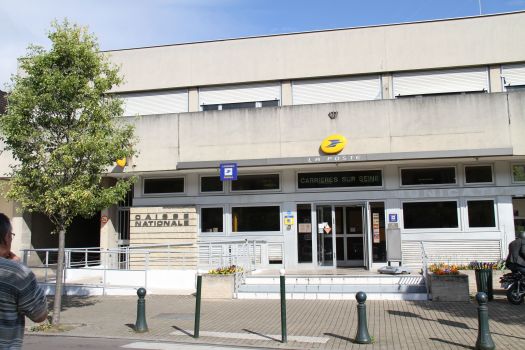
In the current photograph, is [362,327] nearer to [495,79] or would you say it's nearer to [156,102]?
[495,79]

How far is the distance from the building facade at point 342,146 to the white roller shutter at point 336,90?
0.04 m

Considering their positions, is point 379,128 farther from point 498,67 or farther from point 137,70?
point 137,70

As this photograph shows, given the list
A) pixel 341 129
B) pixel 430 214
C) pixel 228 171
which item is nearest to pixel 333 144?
pixel 341 129

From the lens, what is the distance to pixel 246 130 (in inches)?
733

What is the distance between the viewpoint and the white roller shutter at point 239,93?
20141 millimetres

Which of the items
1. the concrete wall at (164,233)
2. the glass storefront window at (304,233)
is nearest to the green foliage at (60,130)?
the concrete wall at (164,233)

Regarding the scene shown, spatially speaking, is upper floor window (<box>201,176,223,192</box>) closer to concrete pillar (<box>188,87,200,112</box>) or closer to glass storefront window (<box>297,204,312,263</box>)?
concrete pillar (<box>188,87,200,112</box>)

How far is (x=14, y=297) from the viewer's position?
3.65 m

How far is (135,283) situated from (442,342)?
1027 centimetres

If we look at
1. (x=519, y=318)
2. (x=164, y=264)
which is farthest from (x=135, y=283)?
(x=519, y=318)

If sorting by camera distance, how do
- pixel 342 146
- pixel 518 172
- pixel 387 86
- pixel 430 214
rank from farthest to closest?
pixel 387 86
pixel 430 214
pixel 342 146
pixel 518 172

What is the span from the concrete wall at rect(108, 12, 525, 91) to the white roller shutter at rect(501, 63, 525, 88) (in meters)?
0.37

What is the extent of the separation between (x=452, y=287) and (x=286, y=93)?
10.0 metres

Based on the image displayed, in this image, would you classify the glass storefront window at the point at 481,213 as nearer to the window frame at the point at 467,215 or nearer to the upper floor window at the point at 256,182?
the window frame at the point at 467,215
